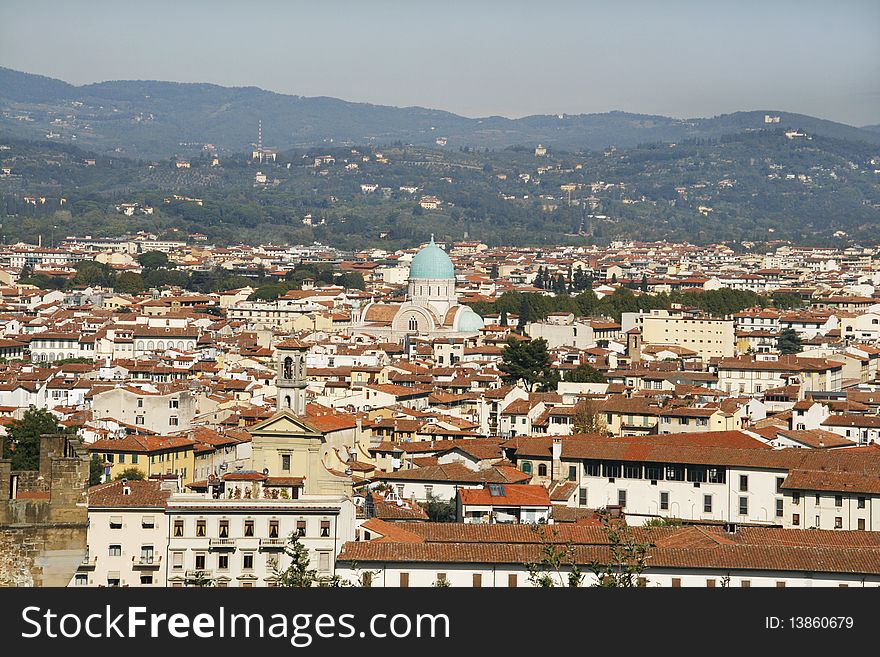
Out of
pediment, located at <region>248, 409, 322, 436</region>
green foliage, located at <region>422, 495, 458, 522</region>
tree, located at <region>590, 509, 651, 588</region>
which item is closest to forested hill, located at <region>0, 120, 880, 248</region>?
green foliage, located at <region>422, 495, 458, 522</region>

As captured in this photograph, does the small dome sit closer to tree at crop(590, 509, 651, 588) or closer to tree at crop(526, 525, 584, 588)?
tree at crop(526, 525, 584, 588)

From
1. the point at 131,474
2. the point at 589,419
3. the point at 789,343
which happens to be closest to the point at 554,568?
the point at 131,474

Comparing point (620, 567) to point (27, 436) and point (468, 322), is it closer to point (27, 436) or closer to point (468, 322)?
point (27, 436)

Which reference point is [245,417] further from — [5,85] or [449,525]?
[5,85]

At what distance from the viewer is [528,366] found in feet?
111

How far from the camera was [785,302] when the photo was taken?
196 feet

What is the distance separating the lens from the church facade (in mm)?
46594

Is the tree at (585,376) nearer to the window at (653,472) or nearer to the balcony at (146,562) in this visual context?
the window at (653,472)

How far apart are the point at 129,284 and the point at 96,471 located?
48320 millimetres

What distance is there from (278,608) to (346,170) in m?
158

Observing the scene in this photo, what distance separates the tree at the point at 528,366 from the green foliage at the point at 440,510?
52.3ft

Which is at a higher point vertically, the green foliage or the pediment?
the pediment

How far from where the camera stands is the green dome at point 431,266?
51312mm

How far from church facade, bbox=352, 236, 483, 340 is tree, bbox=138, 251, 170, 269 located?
28.8 metres
